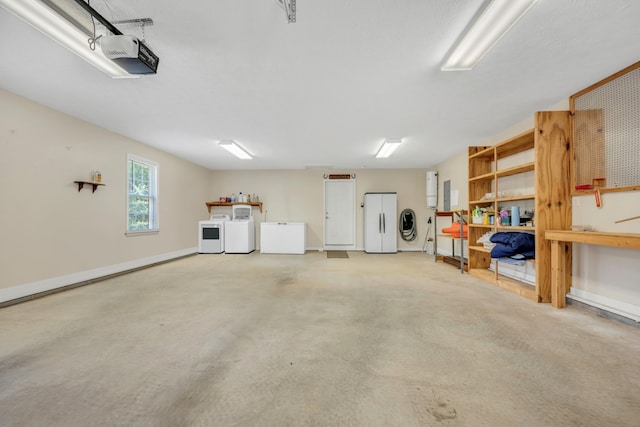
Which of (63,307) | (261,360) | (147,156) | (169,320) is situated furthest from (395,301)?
(147,156)

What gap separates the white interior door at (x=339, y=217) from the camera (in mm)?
7602

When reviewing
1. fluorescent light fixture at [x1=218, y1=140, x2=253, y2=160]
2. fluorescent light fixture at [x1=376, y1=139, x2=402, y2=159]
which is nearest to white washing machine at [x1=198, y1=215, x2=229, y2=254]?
fluorescent light fixture at [x1=218, y1=140, x2=253, y2=160]

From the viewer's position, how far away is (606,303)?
255cm

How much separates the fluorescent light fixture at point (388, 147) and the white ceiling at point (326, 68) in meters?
0.38

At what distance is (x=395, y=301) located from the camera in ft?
9.70

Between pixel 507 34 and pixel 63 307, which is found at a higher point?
pixel 507 34

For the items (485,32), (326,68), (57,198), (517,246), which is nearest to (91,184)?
(57,198)

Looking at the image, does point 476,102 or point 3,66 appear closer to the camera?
point 3,66

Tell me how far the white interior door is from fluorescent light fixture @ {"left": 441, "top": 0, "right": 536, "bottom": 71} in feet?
17.5

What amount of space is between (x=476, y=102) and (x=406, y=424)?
3.58 meters

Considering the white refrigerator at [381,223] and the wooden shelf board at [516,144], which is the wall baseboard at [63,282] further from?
the wooden shelf board at [516,144]

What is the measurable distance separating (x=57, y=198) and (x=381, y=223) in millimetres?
6721

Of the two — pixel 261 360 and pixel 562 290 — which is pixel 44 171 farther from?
pixel 562 290

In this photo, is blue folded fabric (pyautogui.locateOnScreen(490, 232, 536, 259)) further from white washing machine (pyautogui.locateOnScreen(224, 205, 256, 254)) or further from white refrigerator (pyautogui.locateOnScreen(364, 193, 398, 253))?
white washing machine (pyautogui.locateOnScreen(224, 205, 256, 254))
